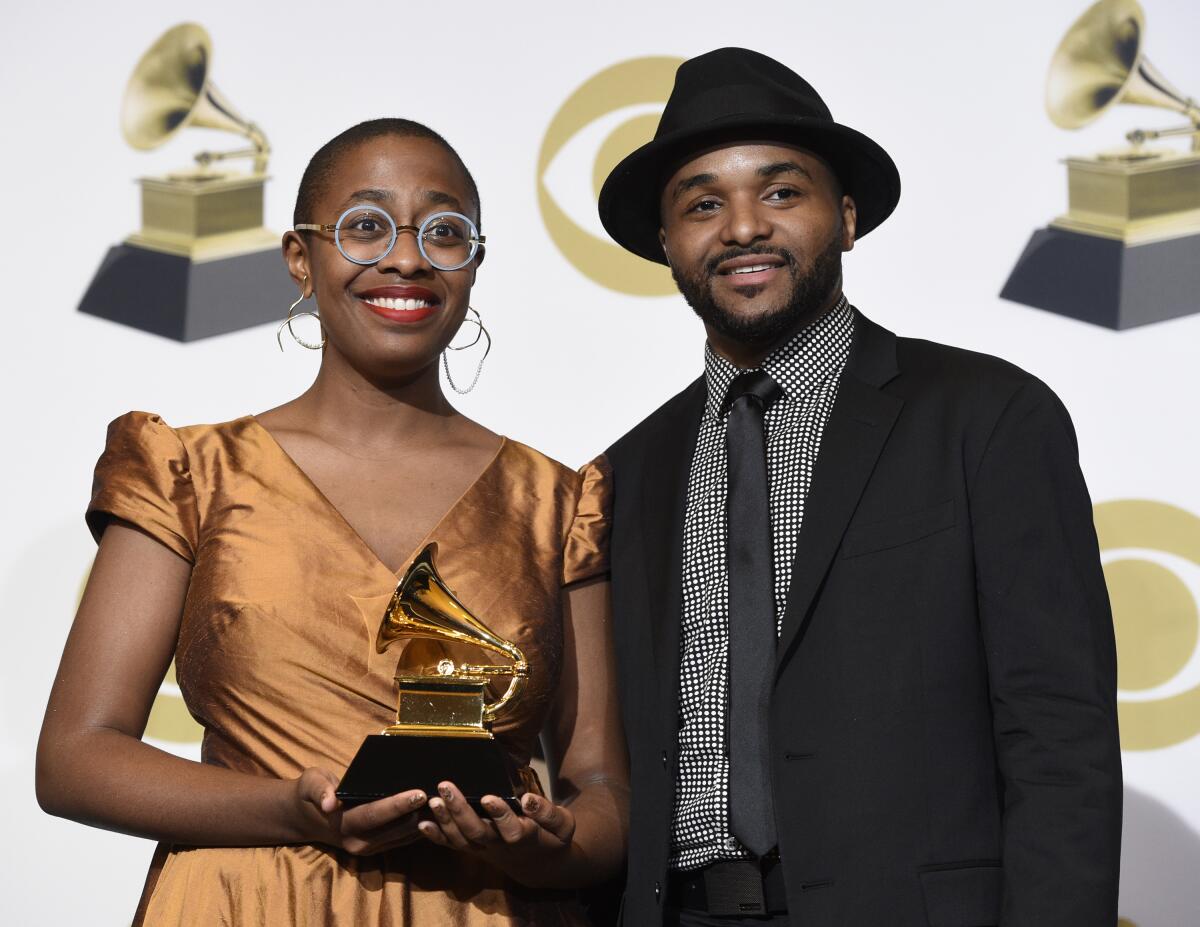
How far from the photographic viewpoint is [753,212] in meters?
2.43

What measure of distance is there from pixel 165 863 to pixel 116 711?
230mm

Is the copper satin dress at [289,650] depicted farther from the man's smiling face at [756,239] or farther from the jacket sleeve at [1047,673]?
the jacket sleeve at [1047,673]

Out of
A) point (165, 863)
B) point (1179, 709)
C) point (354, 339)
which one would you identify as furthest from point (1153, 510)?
point (165, 863)

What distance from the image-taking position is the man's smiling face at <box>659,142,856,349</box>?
95.2 inches

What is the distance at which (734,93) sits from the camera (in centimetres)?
250

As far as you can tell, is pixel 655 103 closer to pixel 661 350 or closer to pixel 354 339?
→ pixel 661 350

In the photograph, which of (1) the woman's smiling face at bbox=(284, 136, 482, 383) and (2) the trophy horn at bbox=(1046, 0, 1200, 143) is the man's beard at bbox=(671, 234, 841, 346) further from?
(2) the trophy horn at bbox=(1046, 0, 1200, 143)

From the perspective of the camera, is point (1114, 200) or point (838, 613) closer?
point (838, 613)

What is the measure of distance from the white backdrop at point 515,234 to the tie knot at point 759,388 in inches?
42.4

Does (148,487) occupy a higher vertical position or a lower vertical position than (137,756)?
higher

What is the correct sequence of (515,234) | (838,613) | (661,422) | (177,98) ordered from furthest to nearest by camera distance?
(177,98), (515,234), (661,422), (838,613)

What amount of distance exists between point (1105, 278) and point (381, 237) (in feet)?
5.91

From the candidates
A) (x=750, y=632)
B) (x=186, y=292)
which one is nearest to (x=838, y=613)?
(x=750, y=632)

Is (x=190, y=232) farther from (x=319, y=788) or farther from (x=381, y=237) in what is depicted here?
(x=319, y=788)
